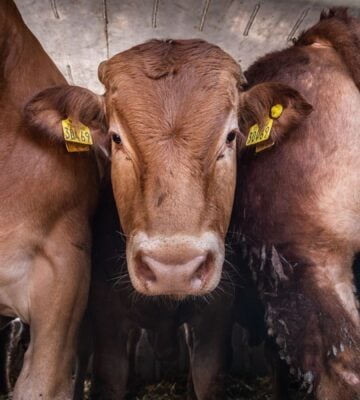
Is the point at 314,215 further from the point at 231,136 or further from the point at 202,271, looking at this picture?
the point at 202,271

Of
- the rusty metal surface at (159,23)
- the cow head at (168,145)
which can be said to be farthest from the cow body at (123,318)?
the rusty metal surface at (159,23)

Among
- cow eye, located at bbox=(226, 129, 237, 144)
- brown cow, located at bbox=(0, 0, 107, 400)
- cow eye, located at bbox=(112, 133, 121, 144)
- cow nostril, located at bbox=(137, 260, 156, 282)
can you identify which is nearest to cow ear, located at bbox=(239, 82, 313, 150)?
cow eye, located at bbox=(226, 129, 237, 144)

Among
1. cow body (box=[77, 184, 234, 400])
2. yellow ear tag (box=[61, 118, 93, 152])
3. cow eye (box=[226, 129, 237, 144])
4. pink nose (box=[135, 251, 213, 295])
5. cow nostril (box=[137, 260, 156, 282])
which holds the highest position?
cow eye (box=[226, 129, 237, 144])

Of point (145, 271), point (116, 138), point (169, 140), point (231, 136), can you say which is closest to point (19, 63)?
point (116, 138)

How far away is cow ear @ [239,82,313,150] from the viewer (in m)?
4.16

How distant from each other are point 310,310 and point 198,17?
3867 mm

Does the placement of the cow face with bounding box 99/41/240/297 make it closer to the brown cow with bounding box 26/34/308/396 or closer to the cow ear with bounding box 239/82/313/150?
the brown cow with bounding box 26/34/308/396

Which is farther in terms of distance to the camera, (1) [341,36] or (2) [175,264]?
(1) [341,36]

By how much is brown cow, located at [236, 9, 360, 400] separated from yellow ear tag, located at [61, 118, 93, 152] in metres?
0.91

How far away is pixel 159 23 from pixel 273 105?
118 inches

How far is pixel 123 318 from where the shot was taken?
5.03 meters

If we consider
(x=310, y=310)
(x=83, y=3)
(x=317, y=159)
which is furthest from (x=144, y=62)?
(x=83, y=3)

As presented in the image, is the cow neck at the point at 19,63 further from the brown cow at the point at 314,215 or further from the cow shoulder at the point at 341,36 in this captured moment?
the cow shoulder at the point at 341,36

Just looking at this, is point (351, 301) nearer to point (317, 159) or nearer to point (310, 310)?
point (310, 310)
